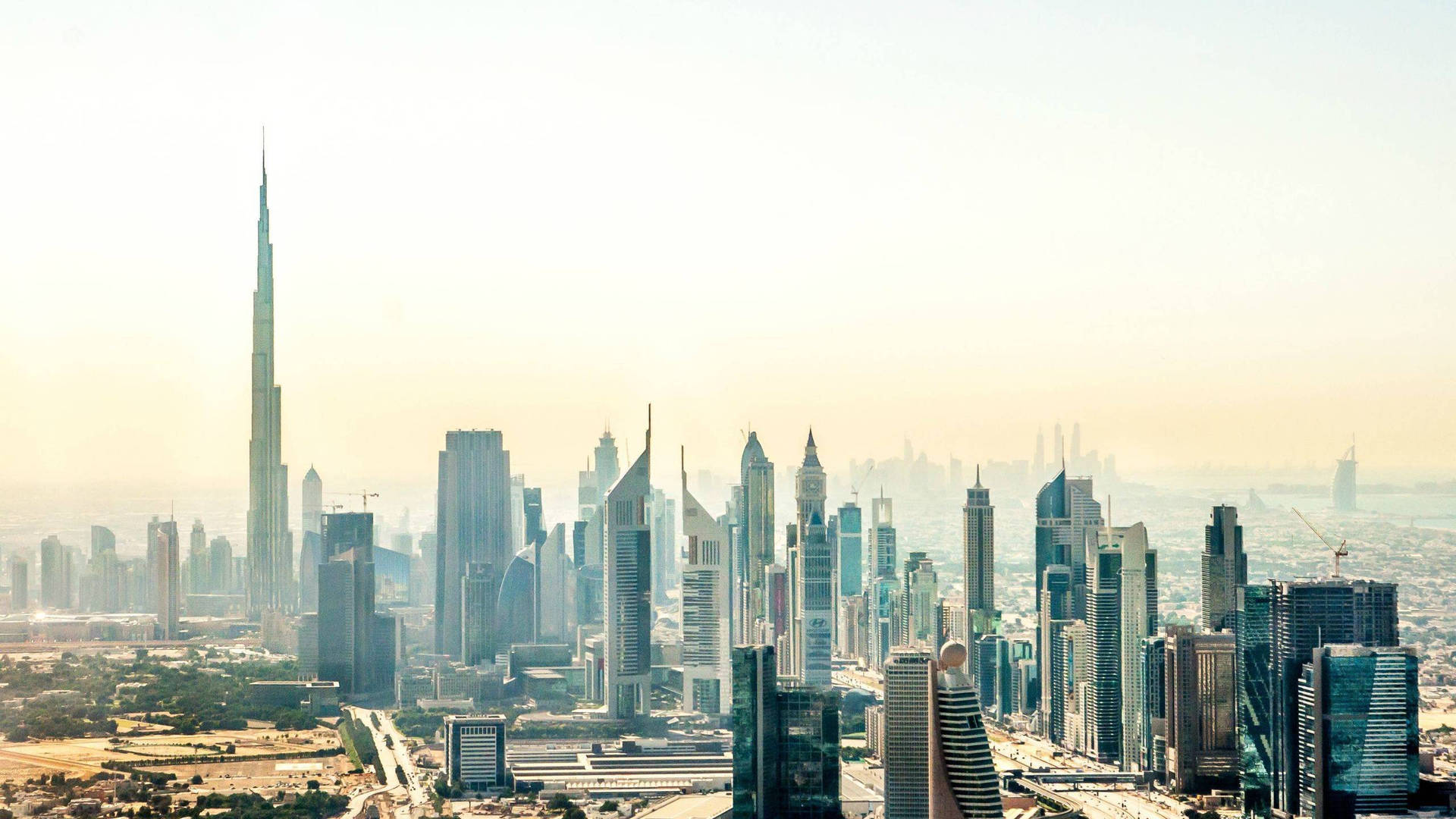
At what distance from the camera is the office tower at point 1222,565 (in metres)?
23.9

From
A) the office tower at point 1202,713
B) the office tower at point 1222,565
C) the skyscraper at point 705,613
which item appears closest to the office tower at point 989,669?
the skyscraper at point 705,613

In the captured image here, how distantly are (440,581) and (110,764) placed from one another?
14.1m

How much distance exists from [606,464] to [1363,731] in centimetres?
1780

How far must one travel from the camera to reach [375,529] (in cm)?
3366

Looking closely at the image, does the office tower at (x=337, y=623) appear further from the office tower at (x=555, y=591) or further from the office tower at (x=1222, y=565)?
the office tower at (x=1222, y=565)

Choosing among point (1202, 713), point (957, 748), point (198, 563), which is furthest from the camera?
point (198, 563)

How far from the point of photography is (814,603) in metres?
32.2

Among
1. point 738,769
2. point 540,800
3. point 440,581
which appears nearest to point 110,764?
point 540,800

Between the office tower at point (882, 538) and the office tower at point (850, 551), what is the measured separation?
0.27 metres

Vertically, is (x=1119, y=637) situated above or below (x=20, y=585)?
below

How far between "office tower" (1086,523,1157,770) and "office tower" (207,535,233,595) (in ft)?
57.8

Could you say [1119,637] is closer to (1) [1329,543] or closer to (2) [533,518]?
(1) [1329,543]

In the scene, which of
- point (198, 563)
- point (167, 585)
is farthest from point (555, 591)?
point (167, 585)

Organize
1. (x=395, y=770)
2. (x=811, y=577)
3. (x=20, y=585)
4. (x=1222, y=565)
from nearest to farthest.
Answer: (x=395, y=770)
(x=1222, y=565)
(x=20, y=585)
(x=811, y=577)
